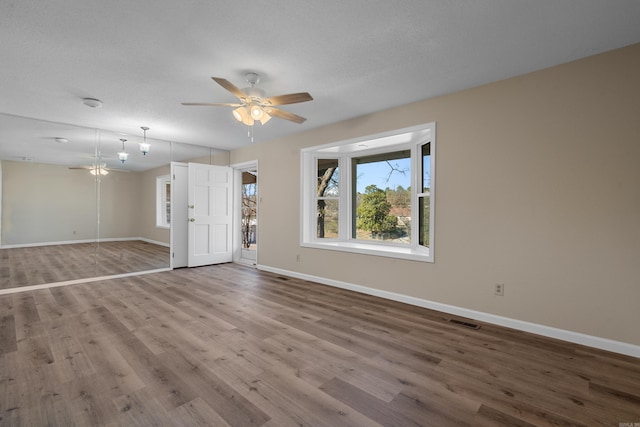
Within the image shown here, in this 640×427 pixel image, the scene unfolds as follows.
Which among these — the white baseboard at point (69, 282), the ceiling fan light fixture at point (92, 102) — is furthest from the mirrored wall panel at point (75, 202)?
the ceiling fan light fixture at point (92, 102)

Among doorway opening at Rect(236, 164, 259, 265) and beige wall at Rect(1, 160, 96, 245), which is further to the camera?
doorway opening at Rect(236, 164, 259, 265)

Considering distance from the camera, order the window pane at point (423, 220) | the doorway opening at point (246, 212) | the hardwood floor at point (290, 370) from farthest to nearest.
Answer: the doorway opening at point (246, 212) → the window pane at point (423, 220) → the hardwood floor at point (290, 370)

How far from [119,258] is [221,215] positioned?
2013 mm

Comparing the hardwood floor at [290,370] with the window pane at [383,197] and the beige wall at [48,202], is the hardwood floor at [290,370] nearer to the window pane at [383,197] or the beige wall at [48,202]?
the window pane at [383,197]

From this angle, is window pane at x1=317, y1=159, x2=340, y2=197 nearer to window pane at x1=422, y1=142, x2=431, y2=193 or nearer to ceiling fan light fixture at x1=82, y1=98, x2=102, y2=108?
window pane at x1=422, y1=142, x2=431, y2=193

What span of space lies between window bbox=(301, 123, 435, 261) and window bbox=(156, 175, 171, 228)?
297 centimetres

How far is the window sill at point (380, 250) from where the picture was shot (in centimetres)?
343

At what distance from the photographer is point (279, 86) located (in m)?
2.97

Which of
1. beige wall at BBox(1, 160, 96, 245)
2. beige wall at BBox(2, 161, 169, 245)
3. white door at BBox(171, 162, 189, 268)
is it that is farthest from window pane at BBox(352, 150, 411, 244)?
beige wall at BBox(1, 160, 96, 245)

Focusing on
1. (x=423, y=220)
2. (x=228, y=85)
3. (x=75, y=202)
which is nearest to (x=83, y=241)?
(x=75, y=202)

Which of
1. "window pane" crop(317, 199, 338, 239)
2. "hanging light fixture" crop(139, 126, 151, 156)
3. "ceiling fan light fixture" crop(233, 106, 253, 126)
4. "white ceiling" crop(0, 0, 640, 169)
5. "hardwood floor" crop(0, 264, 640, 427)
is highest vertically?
"white ceiling" crop(0, 0, 640, 169)

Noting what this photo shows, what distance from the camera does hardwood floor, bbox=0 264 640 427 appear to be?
1560 millimetres

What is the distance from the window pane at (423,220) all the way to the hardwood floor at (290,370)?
98 cm

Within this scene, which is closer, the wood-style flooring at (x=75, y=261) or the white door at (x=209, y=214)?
the wood-style flooring at (x=75, y=261)
